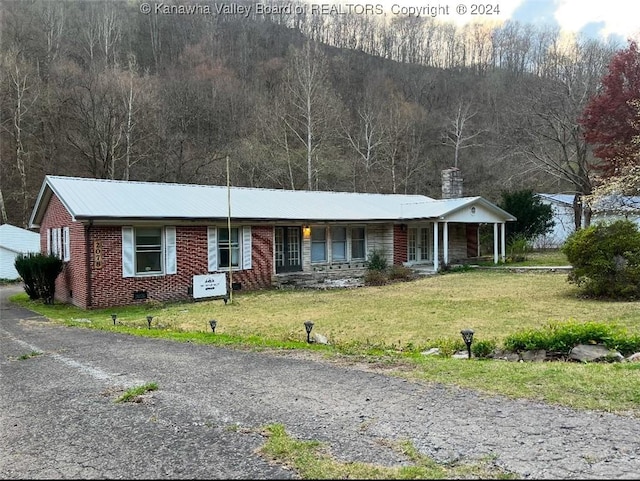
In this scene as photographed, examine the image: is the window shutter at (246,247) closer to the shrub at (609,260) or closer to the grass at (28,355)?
the grass at (28,355)

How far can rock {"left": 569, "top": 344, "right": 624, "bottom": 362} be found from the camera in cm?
→ 612

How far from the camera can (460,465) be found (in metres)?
3.06

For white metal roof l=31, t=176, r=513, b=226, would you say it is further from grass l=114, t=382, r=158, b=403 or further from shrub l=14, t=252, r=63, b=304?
grass l=114, t=382, r=158, b=403

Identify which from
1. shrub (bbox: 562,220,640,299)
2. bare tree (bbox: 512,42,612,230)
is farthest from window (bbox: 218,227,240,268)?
bare tree (bbox: 512,42,612,230)

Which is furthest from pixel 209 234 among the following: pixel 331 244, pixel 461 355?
pixel 461 355

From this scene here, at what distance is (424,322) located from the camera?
1001 centimetres

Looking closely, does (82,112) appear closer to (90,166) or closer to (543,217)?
(90,166)

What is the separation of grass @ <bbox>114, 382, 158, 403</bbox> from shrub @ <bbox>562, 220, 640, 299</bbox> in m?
11.6

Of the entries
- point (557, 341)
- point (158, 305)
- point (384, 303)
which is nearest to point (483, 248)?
point (384, 303)

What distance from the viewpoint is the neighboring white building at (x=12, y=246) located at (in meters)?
23.6

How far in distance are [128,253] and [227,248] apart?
3.50m

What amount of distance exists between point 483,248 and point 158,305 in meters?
18.6

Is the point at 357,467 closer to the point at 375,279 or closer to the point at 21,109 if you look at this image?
the point at 375,279

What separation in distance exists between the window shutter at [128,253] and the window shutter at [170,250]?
103 cm
